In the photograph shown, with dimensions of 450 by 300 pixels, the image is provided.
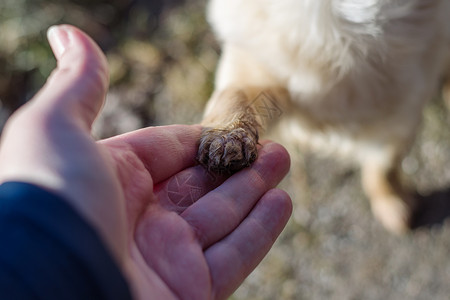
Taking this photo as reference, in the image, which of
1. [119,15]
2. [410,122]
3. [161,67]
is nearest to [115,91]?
[161,67]

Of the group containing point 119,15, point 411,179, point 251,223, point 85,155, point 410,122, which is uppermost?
point 85,155

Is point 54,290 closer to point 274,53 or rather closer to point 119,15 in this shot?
point 274,53

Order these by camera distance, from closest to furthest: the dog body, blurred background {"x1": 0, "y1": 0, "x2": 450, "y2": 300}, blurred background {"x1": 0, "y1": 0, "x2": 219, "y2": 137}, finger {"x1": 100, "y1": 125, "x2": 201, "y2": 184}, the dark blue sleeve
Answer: the dark blue sleeve
finger {"x1": 100, "y1": 125, "x2": 201, "y2": 184}
the dog body
blurred background {"x1": 0, "y1": 0, "x2": 450, "y2": 300}
blurred background {"x1": 0, "y1": 0, "x2": 219, "y2": 137}

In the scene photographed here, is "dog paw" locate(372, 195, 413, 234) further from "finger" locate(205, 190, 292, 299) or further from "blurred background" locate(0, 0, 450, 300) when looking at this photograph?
"finger" locate(205, 190, 292, 299)

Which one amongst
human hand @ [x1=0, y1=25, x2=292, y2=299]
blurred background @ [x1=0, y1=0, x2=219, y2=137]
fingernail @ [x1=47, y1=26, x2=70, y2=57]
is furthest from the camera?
blurred background @ [x1=0, y1=0, x2=219, y2=137]

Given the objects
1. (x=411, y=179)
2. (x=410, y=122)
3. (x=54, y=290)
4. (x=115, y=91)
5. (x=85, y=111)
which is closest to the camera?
(x=54, y=290)

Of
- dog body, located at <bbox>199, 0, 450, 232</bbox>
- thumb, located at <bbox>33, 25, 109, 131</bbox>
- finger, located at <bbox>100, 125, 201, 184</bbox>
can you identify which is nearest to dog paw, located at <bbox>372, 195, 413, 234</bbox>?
dog body, located at <bbox>199, 0, 450, 232</bbox>

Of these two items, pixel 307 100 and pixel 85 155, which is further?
pixel 307 100

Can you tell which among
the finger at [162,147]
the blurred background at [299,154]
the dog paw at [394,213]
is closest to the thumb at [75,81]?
the finger at [162,147]
